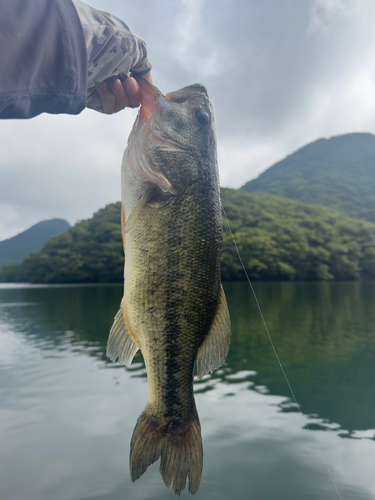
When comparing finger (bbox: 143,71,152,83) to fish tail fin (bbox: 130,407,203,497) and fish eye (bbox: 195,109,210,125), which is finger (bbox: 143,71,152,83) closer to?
fish eye (bbox: 195,109,210,125)

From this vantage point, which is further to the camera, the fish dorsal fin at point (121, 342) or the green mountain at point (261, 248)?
the green mountain at point (261, 248)

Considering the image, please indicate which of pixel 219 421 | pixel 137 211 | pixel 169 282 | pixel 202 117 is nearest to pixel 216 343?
pixel 169 282

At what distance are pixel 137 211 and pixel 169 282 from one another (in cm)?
47

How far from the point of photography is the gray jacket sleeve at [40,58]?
1.46m

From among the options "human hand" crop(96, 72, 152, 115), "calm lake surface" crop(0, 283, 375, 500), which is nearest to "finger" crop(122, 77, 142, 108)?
"human hand" crop(96, 72, 152, 115)

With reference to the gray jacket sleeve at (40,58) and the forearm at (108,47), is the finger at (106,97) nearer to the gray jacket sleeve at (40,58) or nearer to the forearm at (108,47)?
the forearm at (108,47)

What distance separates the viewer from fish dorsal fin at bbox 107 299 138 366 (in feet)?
7.79

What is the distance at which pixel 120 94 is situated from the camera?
2.54 m

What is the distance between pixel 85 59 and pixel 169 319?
4.81 ft

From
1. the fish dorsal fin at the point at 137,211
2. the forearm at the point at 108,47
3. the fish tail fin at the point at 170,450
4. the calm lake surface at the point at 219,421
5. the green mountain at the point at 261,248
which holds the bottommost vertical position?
the calm lake surface at the point at 219,421

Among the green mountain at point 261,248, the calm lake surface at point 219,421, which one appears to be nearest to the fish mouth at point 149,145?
the calm lake surface at point 219,421

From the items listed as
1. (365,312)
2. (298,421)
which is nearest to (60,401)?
(298,421)

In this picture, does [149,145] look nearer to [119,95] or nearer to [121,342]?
[119,95]

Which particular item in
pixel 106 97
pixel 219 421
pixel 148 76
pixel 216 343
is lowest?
pixel 219 421
